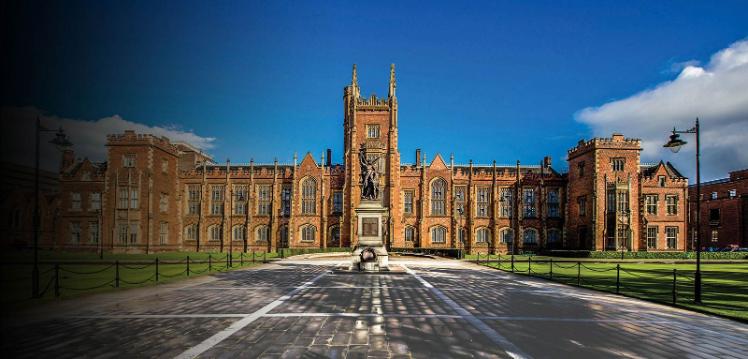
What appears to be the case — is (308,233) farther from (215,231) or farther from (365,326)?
(365,326)

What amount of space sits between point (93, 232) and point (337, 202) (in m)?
30.6

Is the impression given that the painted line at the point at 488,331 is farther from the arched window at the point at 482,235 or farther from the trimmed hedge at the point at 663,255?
the arched window at the point at 482,235

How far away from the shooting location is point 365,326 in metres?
10.6

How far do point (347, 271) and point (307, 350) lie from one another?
1744 centimetres

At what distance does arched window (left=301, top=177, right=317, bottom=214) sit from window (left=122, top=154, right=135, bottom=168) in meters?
21.2

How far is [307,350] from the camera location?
8.45m

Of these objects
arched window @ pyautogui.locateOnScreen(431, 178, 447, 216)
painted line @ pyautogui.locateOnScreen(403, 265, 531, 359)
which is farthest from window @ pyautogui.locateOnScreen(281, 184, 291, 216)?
painted line @ pyautogui.locateOnScreen(403, 265, 531, 359)

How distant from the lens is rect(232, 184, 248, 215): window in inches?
2362

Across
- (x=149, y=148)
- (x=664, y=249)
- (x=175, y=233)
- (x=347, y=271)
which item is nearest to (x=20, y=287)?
(x=347, y=271)

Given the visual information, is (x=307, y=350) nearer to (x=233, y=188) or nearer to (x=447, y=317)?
(x=447, y=317)

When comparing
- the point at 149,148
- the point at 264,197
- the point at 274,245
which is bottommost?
the point at 274,245

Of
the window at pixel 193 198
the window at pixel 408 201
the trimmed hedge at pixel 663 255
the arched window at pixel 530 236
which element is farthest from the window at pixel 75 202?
the trimmed hedge at pixel 663 255

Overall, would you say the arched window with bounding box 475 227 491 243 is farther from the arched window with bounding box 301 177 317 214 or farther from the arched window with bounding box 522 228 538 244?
the arched window with bounding box 301 177 317 214

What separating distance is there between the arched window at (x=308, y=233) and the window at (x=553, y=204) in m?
32.7
